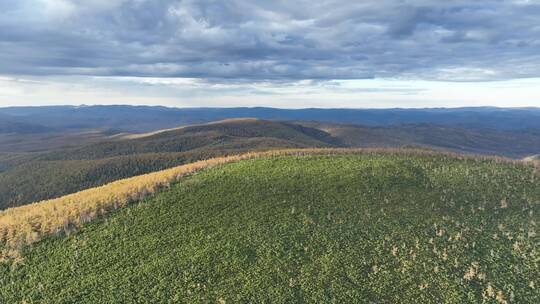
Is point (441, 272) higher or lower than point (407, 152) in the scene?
lower

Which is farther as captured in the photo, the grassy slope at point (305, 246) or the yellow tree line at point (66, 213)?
the yellow tree line at point (66, 213)

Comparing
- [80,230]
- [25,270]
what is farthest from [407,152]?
[25,270]

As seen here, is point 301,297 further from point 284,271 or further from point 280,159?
point 280,159

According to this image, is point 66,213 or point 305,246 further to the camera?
point 66,213

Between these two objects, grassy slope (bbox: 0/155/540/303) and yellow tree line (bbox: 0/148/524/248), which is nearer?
grassy slope (bbox: 0/155/540/303)

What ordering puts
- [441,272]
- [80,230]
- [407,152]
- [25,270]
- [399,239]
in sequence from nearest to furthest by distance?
1. [441,272]
2. [25,270]
3. [399,239]
4. [80,230]
5. [407,152]

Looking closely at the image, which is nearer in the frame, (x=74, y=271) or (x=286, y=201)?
(x=74, y=271)

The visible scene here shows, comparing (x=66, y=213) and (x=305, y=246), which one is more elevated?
(x=66, y=213)

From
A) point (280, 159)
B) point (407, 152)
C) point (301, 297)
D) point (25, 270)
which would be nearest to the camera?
point (301, 297)
